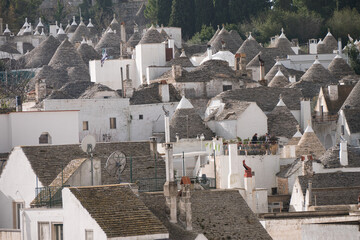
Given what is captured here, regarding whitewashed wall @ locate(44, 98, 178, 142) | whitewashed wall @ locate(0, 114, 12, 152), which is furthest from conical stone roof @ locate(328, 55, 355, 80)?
whitewashed wall @ locate(0, 114, 12, 152)

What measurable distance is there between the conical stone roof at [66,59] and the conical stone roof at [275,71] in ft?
36.4

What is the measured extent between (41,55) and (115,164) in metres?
60.7

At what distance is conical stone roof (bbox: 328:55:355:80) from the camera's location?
293 feet

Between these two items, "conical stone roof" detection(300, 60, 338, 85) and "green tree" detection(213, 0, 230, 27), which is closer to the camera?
"conical stone roof" detection(300, 60, 338, 85)

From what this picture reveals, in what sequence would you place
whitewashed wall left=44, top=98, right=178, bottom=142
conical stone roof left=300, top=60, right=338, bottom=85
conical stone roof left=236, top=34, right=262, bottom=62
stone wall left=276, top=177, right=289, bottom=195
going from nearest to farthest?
stone wall left=276, top=177, right=289, bottom=195 < whitewashed wall left=44, top=98, right=178, bottom=142 < conical stone roof left=300, top=60, right=338, bottom=85 < conical stone roof left=236, top=34, right=262, bottom=62

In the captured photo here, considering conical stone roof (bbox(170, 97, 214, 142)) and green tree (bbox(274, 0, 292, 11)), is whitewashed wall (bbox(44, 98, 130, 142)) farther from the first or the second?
green tree (bbox(274, 0, 292, 11))

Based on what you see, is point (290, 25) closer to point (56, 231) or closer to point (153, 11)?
point (153, 11)

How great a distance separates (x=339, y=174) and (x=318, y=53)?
1866 inches

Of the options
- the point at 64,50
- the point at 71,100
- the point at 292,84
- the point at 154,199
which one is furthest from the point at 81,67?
the point at 154,199

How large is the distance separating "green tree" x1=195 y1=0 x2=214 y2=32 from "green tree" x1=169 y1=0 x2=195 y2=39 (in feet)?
1.84

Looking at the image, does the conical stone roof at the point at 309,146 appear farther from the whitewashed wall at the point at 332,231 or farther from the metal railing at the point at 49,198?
the whitewashed wall at the point at 332,231

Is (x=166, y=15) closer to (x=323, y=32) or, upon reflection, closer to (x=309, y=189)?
(x=323, y=32)

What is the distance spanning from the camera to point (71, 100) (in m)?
67.0

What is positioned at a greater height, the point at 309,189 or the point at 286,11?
the point at 286,11
